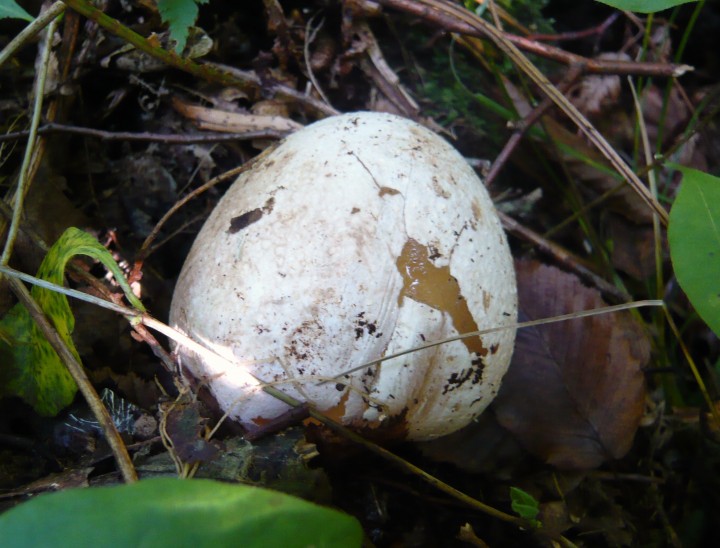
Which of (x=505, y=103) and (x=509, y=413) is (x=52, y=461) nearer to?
(x=509, y=413)

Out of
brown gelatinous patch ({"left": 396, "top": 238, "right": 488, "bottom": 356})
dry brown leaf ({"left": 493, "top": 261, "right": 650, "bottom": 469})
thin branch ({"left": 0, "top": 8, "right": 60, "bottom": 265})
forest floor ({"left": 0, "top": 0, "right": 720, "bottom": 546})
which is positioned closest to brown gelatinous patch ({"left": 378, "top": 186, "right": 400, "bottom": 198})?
brown gelatinous patch ({"left": 396, "top": 238, "right": 488, "bottom": 356})

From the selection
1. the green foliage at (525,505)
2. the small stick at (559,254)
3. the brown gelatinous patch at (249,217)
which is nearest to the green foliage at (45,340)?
the brown gelatinous patch at (249,217)

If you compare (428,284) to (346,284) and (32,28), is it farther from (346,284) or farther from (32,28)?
(32,28)

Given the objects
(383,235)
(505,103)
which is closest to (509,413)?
(383,235)

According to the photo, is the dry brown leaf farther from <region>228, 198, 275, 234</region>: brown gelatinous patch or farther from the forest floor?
<region>228, 198, 275, 234</region>: brown gelatinous patch

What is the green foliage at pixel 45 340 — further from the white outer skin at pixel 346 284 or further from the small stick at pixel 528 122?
the small stick at pixel 528 122

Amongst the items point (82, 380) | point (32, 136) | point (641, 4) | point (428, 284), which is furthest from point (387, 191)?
point (32, 136)
